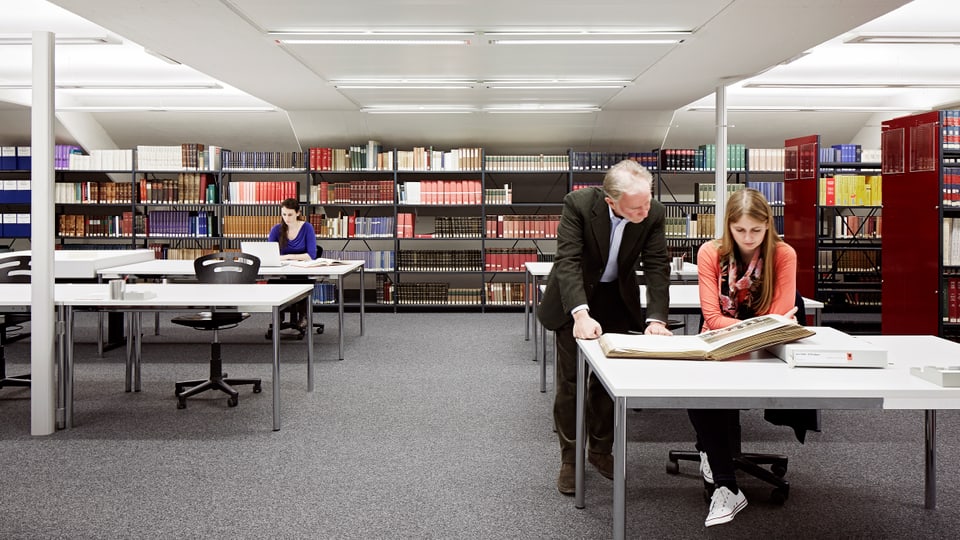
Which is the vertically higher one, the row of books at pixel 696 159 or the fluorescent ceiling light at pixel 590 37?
the fluorescent ceiling light at pixel 590 37

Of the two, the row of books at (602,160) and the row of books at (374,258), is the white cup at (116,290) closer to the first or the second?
the row of books at (374,258)

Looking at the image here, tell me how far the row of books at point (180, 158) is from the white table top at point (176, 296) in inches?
179

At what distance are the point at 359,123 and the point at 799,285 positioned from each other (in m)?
5.34

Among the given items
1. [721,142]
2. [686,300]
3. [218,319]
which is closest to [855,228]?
[721,142]

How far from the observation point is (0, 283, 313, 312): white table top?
12.8ft

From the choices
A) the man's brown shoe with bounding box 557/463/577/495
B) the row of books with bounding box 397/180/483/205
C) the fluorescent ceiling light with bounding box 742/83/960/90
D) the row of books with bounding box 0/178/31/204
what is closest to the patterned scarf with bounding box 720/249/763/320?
the man's brown shoe with bounding box 557/463/577/495

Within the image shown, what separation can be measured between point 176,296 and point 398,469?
5.75 ft

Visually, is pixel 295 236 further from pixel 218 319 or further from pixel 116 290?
pixel 116 290

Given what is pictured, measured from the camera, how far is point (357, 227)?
891 cm

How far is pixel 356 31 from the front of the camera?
200 inches

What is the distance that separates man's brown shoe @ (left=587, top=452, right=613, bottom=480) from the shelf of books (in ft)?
12.4

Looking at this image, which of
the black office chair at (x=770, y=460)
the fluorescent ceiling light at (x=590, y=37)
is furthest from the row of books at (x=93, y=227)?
the black office chair at (x=770, y=460)

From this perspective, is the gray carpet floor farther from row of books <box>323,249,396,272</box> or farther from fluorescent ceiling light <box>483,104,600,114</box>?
fluorescent ceiling light <box>483,104,600,114</box>

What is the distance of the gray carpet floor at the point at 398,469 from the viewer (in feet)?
8.72
